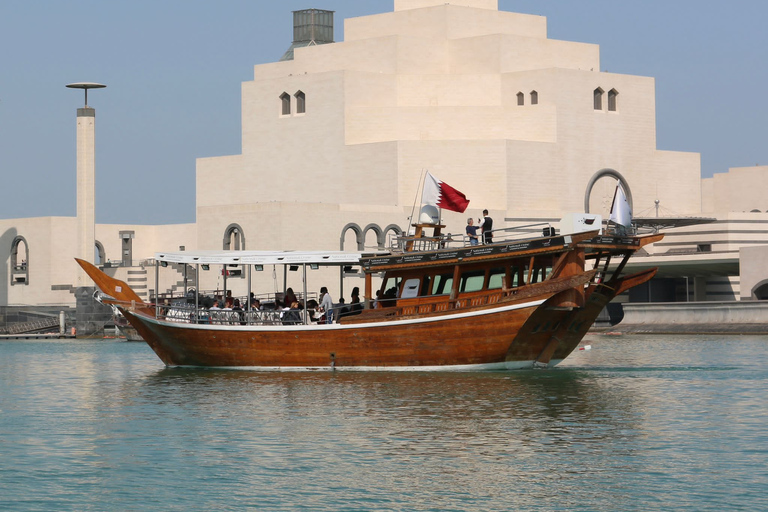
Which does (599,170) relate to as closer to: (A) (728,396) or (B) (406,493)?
(A) (728,396)

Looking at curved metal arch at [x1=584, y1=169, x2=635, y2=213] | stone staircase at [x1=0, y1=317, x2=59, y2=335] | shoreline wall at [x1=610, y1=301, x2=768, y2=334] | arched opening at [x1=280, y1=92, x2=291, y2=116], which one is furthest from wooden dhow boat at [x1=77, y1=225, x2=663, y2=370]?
arched opening at [x1=280, y1=92, x2=291, y2=116]

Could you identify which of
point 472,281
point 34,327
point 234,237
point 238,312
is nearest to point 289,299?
point 238,312

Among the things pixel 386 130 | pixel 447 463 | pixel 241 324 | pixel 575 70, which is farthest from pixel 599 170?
pixel 447 463

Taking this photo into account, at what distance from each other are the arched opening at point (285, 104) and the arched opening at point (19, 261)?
56.5ft

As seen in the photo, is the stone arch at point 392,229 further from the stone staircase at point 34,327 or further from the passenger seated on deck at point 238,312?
A: the passenger seated on deck at point 238,312

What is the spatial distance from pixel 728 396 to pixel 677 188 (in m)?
A: 51.4

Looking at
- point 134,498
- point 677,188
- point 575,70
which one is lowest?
point 134,498

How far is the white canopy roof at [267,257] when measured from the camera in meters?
34.7

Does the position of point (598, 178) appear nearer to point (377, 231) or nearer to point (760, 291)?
point (760, 291)

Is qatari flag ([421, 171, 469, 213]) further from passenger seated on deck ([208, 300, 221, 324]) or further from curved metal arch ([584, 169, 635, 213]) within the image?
curved metal arch ([584, 169, 635, 213])

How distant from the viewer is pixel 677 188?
78875mm

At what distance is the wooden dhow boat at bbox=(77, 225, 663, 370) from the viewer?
3231 centimetres

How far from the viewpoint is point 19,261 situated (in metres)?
79.2

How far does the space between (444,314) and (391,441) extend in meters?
10.5
